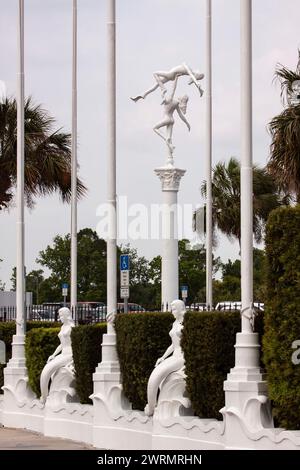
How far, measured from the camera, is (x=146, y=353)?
1880 cm

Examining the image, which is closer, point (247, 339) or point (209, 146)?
point (247, 339)

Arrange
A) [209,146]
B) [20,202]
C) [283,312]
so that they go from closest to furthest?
[283,312] < [20,202] < [209,146]

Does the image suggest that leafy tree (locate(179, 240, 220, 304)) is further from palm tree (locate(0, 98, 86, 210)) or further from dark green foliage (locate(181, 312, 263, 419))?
dark green foliage (locate(181, 312, 263, 419))

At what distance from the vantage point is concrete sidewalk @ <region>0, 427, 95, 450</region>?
2009 centimetres

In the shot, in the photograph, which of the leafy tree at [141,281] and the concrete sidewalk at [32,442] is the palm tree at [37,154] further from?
the leafy tree at [141,281]

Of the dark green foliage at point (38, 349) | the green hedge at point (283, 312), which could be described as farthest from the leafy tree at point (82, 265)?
the green hedge at point (283, 312)

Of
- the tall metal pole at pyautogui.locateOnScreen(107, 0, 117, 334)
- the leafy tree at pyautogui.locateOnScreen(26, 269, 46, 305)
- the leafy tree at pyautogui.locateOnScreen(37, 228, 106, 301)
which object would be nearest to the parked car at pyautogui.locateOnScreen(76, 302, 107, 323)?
the tall metal pole at pyautogui.locateOnScreen(107, 0, 117, 334)

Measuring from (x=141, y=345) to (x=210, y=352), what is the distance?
2337 mm

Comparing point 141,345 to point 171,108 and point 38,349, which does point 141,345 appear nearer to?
point 38,349

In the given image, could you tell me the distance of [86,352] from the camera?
21.3m

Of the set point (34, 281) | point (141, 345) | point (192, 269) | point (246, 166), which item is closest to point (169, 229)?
point (141, 345)

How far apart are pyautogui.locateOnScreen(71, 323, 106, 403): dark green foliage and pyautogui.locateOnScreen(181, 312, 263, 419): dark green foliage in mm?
4269

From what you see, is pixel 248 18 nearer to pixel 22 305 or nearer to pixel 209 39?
pixel 22 305

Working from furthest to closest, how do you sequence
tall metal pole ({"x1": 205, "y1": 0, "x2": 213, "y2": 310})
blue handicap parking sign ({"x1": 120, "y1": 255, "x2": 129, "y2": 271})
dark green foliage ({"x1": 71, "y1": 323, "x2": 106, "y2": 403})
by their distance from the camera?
tall metal pole ({"x1": 205, "y1": 0, "x2": 213, "y2": 310}) < blue handicap parking sign ({"x1": 120, "y1": 255, "x2": 129, "y2": 271}) < dark green foliage ({"x1": 71, "y1": 323, "x2": 106, "y2": 403})
